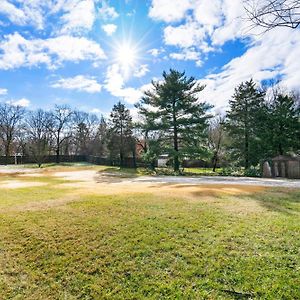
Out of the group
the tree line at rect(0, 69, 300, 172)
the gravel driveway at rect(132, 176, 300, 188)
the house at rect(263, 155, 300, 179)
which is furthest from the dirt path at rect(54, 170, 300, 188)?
the tree line at rect(0, 69, 300, 172)

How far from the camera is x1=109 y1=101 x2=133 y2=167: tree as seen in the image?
29391mm

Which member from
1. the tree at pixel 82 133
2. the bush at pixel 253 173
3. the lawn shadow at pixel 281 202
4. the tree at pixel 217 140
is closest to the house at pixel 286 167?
the bush at pixel 253 173

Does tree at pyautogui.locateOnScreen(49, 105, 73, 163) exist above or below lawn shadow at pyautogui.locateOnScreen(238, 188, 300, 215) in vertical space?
above

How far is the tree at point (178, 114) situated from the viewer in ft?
68.0

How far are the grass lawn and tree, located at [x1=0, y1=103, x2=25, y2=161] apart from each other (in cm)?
3738

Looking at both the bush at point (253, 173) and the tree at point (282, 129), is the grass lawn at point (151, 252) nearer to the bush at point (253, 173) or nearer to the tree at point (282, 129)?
the bush at point (253, 173)

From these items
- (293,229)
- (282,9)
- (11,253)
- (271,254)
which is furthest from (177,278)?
(282,9)

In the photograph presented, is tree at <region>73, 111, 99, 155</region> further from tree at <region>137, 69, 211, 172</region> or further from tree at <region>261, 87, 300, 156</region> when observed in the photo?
tree at <region>261, 87, 300, 156</region>

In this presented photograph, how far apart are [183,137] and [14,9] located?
15637 millimetres

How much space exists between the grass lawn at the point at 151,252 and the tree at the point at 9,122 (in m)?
37.4

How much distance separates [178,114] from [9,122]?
30713mm

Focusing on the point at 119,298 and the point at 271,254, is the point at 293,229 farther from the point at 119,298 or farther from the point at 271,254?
the point at 119,298

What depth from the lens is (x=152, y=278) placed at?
3.63 meters

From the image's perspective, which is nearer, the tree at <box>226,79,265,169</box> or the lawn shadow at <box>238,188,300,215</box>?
the lawn shadow at <box>238,188,300,215</box>
